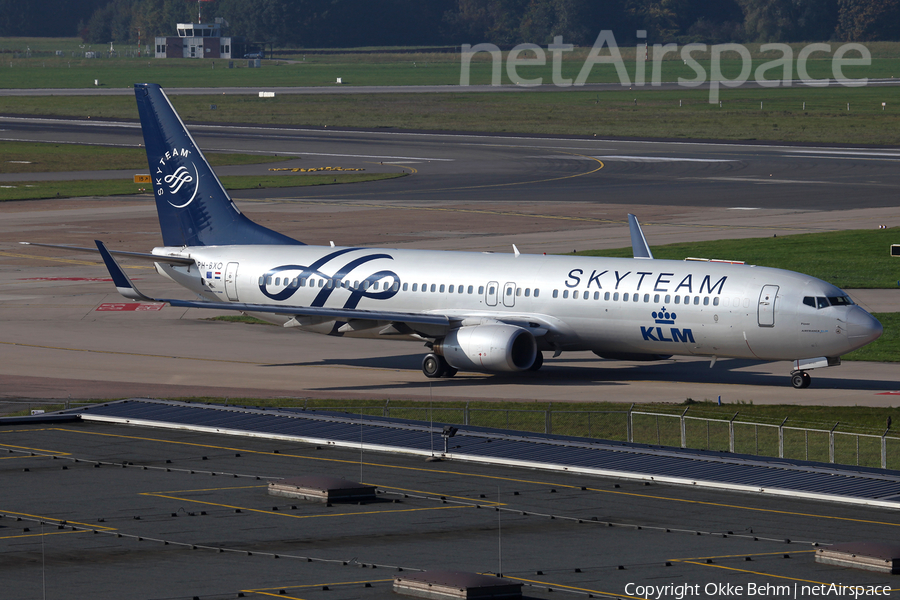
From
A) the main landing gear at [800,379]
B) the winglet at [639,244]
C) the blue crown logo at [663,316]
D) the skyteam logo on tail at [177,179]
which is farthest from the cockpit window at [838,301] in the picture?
the skyteam logo on tail at [177,179]

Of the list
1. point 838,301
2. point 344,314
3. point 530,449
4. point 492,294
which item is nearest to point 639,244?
point 492,294

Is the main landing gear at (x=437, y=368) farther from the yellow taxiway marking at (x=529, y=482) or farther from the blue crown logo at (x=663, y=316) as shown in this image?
the yellow taxiway marking at (x=529, y=482)

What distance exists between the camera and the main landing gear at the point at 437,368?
5675 cm

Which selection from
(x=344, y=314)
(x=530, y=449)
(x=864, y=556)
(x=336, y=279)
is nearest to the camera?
(x=864, y=556)

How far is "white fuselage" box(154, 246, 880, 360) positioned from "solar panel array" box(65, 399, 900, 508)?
15640 millimetres

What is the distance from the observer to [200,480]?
107 ft

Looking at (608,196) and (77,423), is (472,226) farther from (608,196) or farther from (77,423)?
(77,423)

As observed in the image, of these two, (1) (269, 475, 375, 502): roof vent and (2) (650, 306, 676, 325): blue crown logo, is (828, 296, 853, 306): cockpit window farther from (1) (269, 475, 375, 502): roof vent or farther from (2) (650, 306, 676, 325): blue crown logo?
(1) (269, 475, 375, 502): roof vent

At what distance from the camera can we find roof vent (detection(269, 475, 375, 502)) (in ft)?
98.2

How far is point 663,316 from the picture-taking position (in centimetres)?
5312

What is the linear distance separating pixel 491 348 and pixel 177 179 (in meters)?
19.6

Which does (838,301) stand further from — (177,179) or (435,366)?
(177,179)

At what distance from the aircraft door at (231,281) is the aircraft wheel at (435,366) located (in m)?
10.4

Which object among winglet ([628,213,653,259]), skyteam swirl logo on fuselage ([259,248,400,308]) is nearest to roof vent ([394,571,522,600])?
skyteam swirl logo on fuselage ([259,248,400,308])
